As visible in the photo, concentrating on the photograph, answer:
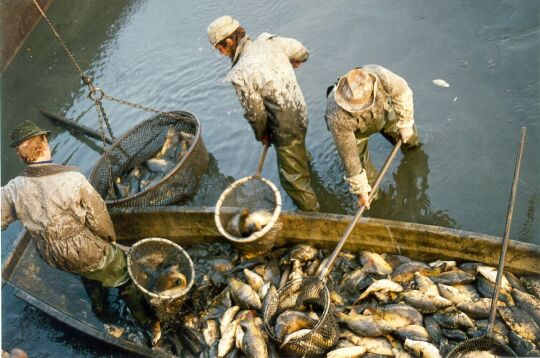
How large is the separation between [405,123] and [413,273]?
148 centimetres

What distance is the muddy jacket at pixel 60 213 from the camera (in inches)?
160

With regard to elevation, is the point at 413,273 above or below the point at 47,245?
below

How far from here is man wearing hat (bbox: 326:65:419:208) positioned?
3.77m

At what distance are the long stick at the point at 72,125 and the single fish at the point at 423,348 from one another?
521 centimetres

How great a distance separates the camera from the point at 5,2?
10500 mm

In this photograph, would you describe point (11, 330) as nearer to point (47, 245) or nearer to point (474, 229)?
point (47, 245)

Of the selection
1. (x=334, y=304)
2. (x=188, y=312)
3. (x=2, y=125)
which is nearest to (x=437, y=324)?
(x=334, y=304)

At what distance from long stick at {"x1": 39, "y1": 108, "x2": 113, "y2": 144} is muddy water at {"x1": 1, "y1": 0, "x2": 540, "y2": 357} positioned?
0.55 ft

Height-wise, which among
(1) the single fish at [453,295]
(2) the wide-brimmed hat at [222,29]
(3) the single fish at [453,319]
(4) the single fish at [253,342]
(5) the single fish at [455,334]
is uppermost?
(2) the wide-brimmed hat at [222,29]

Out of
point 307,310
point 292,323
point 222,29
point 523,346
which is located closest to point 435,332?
point 523,346

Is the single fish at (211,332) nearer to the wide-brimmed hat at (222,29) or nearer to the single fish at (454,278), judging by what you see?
the single fish at (454,278)

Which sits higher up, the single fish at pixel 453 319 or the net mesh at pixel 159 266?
the net mesh at pixel 159 266

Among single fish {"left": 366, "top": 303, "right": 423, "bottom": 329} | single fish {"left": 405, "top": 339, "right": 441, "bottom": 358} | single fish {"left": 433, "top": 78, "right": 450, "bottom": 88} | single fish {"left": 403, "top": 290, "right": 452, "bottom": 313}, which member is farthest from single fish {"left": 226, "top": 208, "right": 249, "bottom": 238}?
single fish {"left": 433, "top": 78, "right": 450, "bottom": 88}

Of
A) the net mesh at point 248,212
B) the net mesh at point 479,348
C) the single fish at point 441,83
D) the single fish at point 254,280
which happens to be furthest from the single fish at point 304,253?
the single fish at point 441,83
